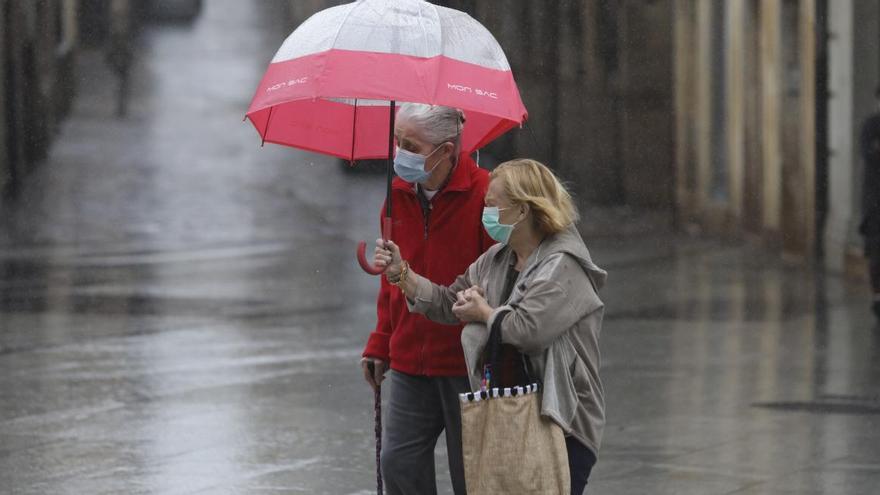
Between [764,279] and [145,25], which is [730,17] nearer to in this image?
[764,279]

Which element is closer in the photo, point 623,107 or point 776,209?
point 776,209

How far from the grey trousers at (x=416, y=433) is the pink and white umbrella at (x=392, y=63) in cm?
50

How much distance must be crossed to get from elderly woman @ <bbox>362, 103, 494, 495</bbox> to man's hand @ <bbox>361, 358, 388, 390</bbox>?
0.41ft

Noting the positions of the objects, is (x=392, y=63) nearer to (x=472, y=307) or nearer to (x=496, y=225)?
(x=496, y=225)

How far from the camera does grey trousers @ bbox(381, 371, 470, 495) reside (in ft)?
16.8

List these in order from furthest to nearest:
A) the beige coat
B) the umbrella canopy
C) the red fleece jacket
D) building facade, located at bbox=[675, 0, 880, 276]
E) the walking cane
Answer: building facade, located at bbox=[675, 0, 880, 276] < the walking cane < the red fleece jacket < the umbrella canopy < the beige coat

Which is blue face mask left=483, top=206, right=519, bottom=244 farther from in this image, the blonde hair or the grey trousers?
the grey trousers

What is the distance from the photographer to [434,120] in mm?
4953

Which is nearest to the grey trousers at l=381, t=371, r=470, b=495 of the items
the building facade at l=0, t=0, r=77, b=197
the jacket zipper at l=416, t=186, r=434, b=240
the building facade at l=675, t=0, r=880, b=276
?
the jacket zipper at l=416, t=186, r=434, b=240

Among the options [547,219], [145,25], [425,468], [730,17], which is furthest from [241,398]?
[145,25]

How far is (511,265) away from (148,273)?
12.6 m

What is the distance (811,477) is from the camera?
7387mm

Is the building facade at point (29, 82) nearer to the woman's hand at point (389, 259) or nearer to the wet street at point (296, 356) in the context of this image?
the wet street at point (296, 356)

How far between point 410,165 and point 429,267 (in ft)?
1.13
